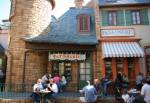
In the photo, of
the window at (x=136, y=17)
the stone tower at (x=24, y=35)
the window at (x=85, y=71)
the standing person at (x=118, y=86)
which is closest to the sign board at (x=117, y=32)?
the window at (x=136, y=17)

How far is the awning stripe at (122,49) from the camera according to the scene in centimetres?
1747

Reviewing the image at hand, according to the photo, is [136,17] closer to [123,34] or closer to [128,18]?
[128,18]

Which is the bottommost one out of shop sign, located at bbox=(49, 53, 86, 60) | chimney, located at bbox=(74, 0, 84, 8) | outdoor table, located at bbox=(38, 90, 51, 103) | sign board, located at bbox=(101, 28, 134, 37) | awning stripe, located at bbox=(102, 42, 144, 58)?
outdoor table, located at bbox=(38, 90, 51, 103)

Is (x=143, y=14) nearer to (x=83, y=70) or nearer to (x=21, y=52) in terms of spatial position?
(x=83, y=70)

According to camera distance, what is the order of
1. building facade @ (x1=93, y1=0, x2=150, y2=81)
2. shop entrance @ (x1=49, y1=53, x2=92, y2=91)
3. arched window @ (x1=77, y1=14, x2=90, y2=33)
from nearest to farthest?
building facade @ (x1=93, y1=0, x2=150, y2=81) < shop entrance @ (x1=49, y1=53, x2=92, y2=91) < arched window @ (x1=77, y1=14, x2=90, y2=33)

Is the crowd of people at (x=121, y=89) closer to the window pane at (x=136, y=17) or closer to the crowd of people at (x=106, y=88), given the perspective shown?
the crowd of people at (x=106, y=88)

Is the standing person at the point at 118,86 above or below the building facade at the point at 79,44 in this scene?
below

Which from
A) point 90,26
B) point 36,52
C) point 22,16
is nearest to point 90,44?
point 90,26

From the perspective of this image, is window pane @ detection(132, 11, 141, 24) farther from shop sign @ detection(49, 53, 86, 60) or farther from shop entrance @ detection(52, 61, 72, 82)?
shop entrance @ detection(52, 61, 72, 82)

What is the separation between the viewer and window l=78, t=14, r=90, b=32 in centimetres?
2077

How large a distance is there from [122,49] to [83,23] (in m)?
4.64

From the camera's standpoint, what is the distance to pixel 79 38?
1994cm

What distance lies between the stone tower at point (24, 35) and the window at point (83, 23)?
9.42ft

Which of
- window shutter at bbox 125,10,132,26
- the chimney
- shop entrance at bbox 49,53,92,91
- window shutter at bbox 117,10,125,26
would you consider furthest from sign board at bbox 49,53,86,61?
the chimney
